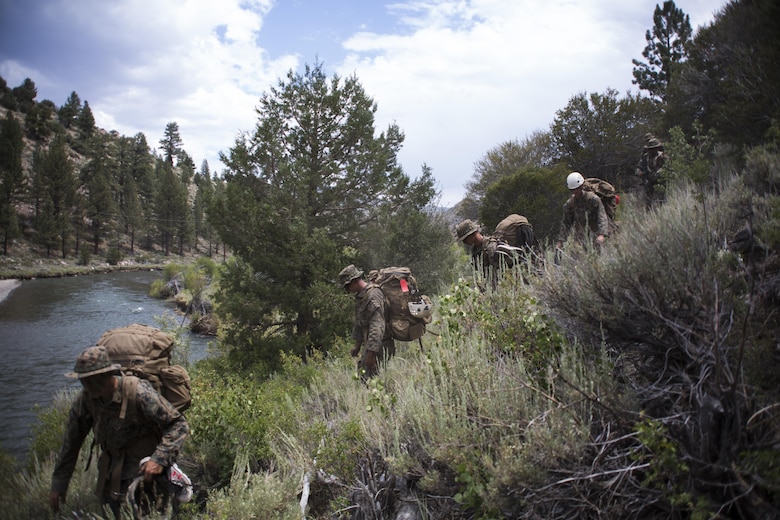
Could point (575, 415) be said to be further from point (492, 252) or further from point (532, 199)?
point (532, 199)

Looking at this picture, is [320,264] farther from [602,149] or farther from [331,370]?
[602,149]

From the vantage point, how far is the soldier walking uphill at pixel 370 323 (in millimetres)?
5766

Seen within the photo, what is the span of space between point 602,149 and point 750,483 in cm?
2109

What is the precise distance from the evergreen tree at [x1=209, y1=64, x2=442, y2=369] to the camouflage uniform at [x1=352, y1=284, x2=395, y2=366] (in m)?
6.17

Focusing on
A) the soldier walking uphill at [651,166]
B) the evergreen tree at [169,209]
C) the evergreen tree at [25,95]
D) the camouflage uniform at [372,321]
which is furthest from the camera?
the evergreen tree at [25,95]

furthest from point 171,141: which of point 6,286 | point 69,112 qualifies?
point 6,286

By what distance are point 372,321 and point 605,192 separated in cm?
390

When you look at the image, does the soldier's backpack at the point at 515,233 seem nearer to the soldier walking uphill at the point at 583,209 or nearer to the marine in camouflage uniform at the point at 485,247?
the marine in camouflage uniform at the point at 485,247

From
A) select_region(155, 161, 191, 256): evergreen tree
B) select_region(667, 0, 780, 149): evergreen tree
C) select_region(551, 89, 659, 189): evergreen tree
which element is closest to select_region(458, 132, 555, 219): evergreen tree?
select_region(551, 89, 659, 189): evergreen tree

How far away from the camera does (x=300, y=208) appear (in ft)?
42.2

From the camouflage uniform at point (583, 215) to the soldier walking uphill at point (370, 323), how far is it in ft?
9.08

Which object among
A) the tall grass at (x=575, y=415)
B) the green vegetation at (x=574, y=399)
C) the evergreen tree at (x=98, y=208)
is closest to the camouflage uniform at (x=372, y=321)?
the green vegetation at (x=574, y=399)

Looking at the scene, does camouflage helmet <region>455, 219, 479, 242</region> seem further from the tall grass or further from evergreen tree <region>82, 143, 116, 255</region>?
evergreen tree <region>82, 143, 116, 255</region>

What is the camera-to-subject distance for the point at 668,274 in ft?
9.66
